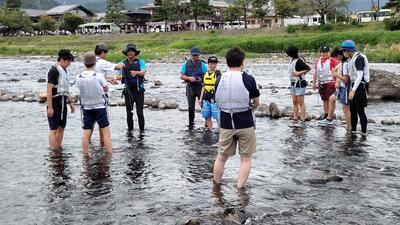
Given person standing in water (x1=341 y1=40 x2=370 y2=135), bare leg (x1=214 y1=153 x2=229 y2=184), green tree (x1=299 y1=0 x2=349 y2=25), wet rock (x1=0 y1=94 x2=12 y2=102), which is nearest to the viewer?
bare leg (x1=214 y1=153 x2=229 y2=184)

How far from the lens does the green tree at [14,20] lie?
372 feet

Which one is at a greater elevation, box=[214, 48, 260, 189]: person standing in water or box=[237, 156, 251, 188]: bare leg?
box=[214, 48, 260, 189]: person standing in water

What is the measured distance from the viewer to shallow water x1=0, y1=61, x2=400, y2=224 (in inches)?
282

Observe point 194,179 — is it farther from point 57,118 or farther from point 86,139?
point 57,118

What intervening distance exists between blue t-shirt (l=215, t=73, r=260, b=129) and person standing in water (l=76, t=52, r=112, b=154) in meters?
3.27

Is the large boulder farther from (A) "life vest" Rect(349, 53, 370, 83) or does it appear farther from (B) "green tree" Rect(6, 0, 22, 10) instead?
(B) "green tree" Rect(6, 0, 22, 10)

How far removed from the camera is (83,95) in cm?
1027

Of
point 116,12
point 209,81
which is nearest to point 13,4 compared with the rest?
point 116,12

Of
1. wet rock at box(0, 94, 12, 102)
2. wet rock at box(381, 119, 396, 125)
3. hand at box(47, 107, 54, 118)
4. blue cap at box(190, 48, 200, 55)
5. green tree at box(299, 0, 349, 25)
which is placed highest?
green tree at box(299, 0, 349, 25)

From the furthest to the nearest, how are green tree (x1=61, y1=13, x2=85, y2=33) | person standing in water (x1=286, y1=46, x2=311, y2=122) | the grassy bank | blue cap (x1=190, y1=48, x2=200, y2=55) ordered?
green tree (x1=61, y1=13, x2=85, y2=33) → the grassy bank → person standing in water (x1=286, y1=46, x2=311, y2=122) → blue cap (x1=190, y1=48, x2=200, y2=55)

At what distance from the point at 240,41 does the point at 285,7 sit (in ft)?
105

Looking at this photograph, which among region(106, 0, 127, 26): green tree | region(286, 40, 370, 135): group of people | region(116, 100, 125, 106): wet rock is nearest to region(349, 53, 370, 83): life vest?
region(286, 40, 370, 135): group of people

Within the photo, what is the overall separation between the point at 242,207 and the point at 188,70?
6999 mm

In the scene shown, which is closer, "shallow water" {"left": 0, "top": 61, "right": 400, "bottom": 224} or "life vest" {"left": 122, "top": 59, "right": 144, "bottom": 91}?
"shallow water" {"left": 0, "top": 61, "right": 400, "bottom": 224}
